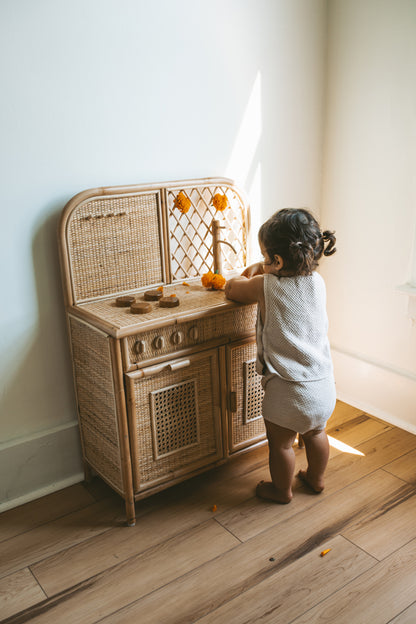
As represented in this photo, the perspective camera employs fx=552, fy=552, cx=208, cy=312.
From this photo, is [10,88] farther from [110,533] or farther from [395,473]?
[395,473]

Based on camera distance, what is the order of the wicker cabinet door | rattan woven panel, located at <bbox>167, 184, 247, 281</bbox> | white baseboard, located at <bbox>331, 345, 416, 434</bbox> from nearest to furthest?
the wicker cabinet door → rattan woven panel, located at <bbox>167, 184, 247, 281</bbox> → white baseboard, located at <bbox>331, 345, 416, 434</bbox>

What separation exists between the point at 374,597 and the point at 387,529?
11.9 inches

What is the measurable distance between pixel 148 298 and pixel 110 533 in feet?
2.68

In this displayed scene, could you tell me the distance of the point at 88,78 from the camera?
187cm

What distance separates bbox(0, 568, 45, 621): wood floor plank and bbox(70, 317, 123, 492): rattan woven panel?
39 cm

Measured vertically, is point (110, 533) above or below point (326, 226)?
below

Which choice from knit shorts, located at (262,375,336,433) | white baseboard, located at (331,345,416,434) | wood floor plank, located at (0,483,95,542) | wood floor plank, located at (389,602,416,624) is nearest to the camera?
wood floor plank, located at (389,602,416,624)

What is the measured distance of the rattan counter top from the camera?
1.73 m

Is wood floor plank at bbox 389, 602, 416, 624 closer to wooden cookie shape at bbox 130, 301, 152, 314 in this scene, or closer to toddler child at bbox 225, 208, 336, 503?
toddler child at bbox 225, 208, 336, 503

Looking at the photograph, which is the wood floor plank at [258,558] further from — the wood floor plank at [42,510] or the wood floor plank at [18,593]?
the wood floor plank at [42,510]

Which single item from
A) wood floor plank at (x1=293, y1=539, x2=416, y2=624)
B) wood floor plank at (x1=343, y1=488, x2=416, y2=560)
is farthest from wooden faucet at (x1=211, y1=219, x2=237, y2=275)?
wood floor plank at (x1=293, y1=539, x2=416, y2=624)

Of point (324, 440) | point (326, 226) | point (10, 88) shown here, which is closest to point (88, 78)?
point (10, 88)

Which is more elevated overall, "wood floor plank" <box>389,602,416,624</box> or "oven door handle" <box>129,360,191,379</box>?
"oven door handle" <box>129,360,191,379</box>

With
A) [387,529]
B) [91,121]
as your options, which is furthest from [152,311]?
[387,529]
